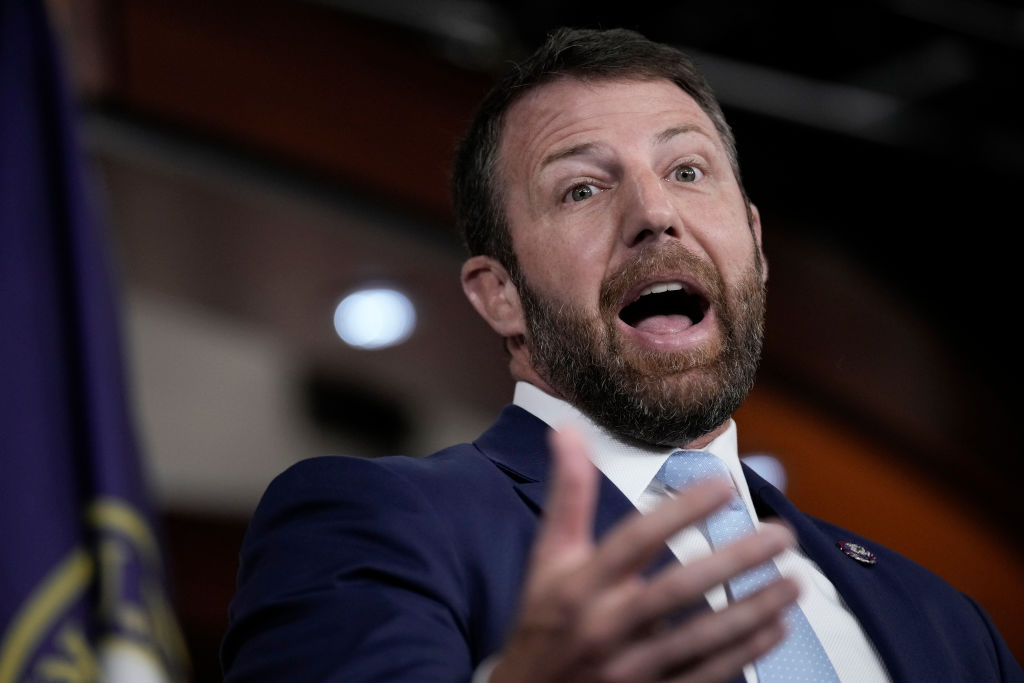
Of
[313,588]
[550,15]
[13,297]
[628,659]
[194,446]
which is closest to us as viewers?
[628,659]

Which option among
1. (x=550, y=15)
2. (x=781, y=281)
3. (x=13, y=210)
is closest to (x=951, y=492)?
(x=781, y=281)

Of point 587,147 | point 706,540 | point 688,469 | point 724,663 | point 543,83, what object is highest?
point 543,83

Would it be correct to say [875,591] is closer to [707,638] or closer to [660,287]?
[660,287]

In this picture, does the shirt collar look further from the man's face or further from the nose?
the nose

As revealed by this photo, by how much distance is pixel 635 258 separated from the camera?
1.42 metres

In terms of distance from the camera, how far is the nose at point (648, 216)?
1.40 meters

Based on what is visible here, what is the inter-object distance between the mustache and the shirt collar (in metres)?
0.15

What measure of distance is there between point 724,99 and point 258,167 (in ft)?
5.78

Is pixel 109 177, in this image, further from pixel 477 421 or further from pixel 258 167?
pixel 477 421

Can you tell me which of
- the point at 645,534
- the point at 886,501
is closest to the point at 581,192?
the point at 645,534

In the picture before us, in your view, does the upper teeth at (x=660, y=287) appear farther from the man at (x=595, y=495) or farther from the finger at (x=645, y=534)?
the finger at (x=645, y=534)

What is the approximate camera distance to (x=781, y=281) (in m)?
4.21

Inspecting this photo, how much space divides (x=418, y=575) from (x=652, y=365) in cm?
48

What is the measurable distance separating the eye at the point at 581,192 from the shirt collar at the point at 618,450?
0.27m
